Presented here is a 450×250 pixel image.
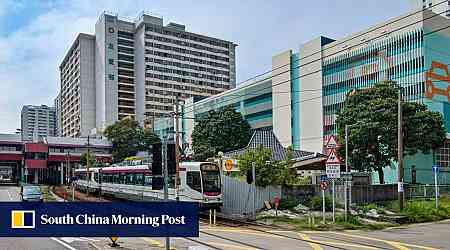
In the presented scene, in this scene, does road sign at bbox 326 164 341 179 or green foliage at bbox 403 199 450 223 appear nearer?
road sign at bbox 326 164 341 179

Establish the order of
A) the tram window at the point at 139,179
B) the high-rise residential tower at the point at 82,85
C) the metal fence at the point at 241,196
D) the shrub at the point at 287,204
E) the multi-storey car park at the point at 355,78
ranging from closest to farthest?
the metal fence at the point at 241,196 < the shrub at the point at 287,204 < the tram window at the point at 139,179 < the multi-storey car park at the point at 355,78 < the high-rise residential tower at the point at 82,85

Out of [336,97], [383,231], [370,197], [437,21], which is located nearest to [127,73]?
[336,97]

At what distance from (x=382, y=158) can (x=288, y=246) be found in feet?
102

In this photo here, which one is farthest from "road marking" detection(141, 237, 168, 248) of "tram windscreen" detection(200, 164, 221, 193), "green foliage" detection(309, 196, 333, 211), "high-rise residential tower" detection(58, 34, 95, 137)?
"high-rise residential tower" detection(58, 34, 95, 137)

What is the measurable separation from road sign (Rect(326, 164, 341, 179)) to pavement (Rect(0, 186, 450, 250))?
260 centimetres

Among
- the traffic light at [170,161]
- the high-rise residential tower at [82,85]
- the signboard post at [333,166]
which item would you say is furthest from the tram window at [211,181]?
the high-rise residential tower at [82,85]

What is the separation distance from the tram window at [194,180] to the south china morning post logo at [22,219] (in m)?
12.3

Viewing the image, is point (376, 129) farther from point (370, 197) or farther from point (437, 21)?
point (437, 21)

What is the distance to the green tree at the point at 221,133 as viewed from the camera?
2611 inches

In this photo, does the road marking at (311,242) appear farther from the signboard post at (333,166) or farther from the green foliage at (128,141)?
the green foliage at (128,141)

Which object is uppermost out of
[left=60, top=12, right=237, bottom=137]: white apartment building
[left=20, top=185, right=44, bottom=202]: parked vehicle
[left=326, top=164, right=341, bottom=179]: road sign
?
[left=60, top=12, right=237, bottom=137]: white apartment building

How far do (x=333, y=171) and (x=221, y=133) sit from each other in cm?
4360

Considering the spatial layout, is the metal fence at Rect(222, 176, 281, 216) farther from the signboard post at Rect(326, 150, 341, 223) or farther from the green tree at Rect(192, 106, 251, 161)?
the green tree at Rect(192, 106, 251, 161)

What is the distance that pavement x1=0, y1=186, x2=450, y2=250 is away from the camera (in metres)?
16.6
